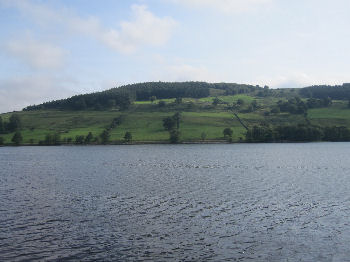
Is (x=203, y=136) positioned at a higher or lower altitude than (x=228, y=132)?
lower

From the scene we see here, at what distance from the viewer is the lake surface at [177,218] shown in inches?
1072

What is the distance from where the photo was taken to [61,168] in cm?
8519

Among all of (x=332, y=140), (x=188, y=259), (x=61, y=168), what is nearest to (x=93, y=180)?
(x=61, y=168)

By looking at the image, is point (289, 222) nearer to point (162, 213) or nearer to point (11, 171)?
point (162, 213)

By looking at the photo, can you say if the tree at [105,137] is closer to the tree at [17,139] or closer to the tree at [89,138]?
the tree at [89,138]

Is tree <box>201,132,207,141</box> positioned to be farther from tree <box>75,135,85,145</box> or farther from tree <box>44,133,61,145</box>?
tree <box>44,133,61,145</box>

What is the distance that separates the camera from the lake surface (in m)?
27.2

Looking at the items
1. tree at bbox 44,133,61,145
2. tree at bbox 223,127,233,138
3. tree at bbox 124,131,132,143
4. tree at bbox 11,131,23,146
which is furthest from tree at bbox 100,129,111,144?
tree at bbox 223,127,233,138

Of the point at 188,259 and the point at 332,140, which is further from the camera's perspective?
the point at 332,140

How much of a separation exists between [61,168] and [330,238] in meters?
69.4

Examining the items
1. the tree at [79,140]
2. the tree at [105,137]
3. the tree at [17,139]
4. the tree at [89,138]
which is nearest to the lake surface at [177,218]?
the tree at [105,137]

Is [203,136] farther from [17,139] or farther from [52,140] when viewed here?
[17,139]

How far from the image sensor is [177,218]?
1460 inches

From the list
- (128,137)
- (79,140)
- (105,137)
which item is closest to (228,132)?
(128,137)
